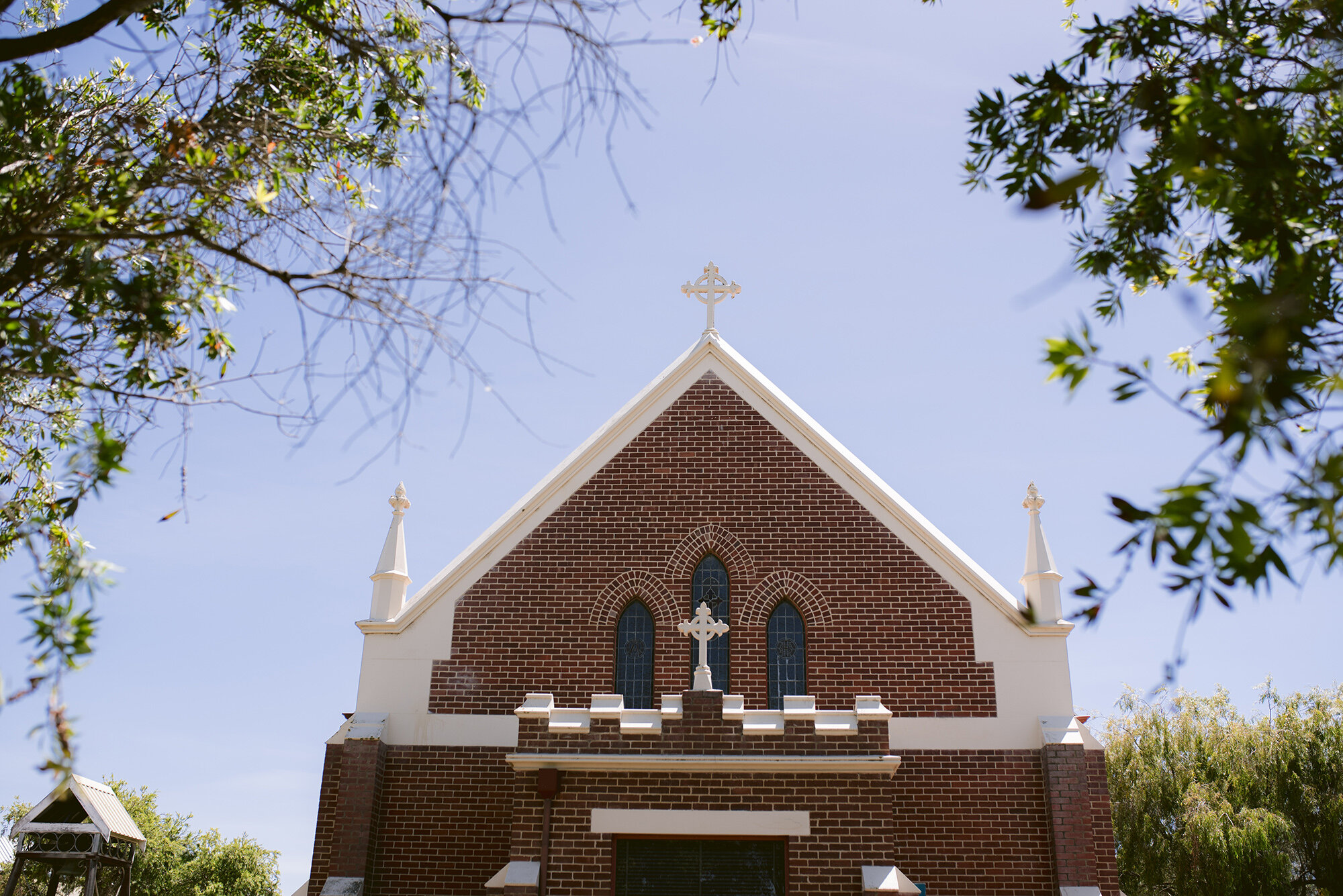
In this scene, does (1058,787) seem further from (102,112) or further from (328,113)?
(102,112)

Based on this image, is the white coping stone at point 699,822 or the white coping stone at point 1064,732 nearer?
the white coping stone at point 699,822

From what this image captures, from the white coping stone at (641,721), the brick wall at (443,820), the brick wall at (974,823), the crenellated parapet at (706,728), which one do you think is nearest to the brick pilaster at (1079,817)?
the brick wall at (974,823)

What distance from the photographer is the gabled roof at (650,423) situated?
1483 centimetres

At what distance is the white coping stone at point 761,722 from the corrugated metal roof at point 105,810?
11891mm

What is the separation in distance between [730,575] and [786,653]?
1.30m

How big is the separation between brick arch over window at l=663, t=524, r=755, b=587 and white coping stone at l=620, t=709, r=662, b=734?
2.58 m

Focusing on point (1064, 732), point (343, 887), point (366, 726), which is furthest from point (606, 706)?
point (1064, 732)

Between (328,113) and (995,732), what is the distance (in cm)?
1079

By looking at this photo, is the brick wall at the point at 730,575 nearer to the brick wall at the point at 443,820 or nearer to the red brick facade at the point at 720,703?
the red brick facade at the point at 720,703

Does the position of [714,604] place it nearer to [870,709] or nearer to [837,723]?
[837,723]

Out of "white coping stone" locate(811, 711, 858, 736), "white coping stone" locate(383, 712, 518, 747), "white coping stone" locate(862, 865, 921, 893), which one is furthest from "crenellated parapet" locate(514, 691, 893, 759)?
"white coping stone" locate(383, 712, 518, 747)

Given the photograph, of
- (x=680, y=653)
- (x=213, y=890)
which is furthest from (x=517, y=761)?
(x=213, y=890)

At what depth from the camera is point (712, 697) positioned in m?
12.6

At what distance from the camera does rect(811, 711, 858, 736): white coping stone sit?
12312 mm
